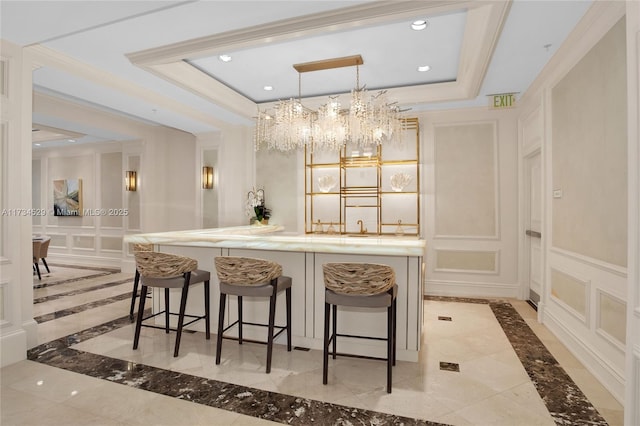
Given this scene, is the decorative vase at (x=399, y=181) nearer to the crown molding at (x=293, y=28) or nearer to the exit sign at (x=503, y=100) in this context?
the exit sign at (x=503, y=100)

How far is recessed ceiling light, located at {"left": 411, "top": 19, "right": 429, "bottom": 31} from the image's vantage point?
127 inches

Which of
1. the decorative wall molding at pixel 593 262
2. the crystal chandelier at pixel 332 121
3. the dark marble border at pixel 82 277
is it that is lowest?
the dark marble border at pixel 82 277

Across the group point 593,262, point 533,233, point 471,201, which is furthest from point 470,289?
point 593,262

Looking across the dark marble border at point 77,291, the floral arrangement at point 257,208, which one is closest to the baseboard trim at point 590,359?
the floral arrangement at point 257,208

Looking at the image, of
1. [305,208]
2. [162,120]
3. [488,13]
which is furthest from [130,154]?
[488,13]

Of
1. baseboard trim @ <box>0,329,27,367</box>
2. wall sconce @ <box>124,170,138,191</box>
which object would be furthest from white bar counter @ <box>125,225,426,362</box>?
wall sconce @ <box>124,170,138,191</box>

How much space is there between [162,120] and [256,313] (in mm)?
3861

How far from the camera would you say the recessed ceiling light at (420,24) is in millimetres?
3232

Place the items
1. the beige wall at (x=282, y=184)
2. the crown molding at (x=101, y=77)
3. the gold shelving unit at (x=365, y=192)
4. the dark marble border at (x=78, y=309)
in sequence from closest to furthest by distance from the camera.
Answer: the crown molding at (x=101, y=77) → the dark marble border at (x=78, y=309) → the gold shelving unit at (x=365, y=192) → the beige wall at (x=282, y=184)

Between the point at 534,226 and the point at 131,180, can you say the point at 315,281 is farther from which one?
the point at 131,180

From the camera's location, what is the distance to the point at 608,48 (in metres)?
2.60

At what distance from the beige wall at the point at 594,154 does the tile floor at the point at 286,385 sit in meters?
1.06

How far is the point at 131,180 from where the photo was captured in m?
7.04

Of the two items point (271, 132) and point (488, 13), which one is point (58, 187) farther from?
point (488, 13)
